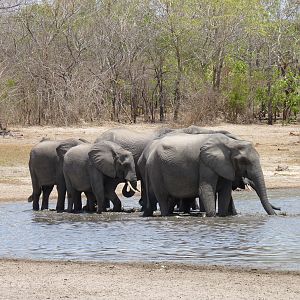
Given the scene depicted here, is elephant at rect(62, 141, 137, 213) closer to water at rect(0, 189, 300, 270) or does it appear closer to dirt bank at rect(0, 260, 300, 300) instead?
water at rect(0, 189, 300, 270)

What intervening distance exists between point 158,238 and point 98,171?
14.8 ft

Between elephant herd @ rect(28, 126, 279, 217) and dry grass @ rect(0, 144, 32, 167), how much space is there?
5.54 meters

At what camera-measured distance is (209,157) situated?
17141mm

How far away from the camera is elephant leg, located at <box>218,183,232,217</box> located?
1722 centimetres

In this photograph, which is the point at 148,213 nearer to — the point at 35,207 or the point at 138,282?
the point at 35,207

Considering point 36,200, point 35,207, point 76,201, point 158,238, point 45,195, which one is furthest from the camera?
point 45,195

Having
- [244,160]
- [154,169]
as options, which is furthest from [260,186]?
[154,169]

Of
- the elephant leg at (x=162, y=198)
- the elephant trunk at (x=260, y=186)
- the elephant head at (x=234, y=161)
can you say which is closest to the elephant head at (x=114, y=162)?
the elephant leg at (x=162, y=198)

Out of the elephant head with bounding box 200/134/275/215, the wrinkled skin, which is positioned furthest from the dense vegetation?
the elephant head with bounding box 200/134/275/215

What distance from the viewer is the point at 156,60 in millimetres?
44750

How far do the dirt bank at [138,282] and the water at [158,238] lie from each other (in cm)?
88

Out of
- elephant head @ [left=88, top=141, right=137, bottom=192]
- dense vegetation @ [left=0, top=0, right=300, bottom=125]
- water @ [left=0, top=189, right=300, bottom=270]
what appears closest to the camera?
water @ [left=0, top=189, right=300, bottom=270]

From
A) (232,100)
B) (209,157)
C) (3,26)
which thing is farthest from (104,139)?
(3,26)

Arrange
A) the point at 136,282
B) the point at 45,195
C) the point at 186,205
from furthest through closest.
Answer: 1. the point at 45,195
2. the point at 186,205
3. the point at 136,282
